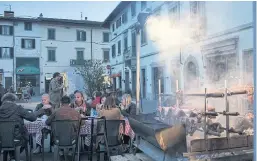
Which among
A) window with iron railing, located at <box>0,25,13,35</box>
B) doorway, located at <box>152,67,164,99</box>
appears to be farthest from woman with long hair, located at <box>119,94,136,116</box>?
window with iron railing, located at <box>0,25,13,35</box>

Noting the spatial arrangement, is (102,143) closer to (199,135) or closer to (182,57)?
(199,135)

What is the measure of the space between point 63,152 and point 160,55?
12.0m

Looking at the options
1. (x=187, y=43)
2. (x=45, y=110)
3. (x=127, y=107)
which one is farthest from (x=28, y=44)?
(x=127, y=107)

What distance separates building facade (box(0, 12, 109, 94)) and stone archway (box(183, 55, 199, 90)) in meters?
22.5

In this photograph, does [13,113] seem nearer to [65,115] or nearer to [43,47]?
[65,115]

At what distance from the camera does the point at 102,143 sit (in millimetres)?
5105

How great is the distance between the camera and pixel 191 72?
13.1m

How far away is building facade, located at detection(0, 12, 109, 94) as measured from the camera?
34625 mm

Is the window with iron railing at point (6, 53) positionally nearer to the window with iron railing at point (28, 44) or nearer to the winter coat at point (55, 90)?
the window with iron railing at point (28, 44)

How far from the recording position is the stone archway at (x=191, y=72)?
12.5m

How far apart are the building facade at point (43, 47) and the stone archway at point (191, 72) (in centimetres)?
2246

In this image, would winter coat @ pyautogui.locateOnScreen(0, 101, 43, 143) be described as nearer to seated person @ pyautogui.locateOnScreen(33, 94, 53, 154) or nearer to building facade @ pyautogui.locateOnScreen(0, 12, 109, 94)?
seated person @ pyautogui.locateOnScreen(33, 94, 53, 154)

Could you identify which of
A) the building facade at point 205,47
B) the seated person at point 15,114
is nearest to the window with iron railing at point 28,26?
the building facade at point 205,47

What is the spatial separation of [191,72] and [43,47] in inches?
1057
